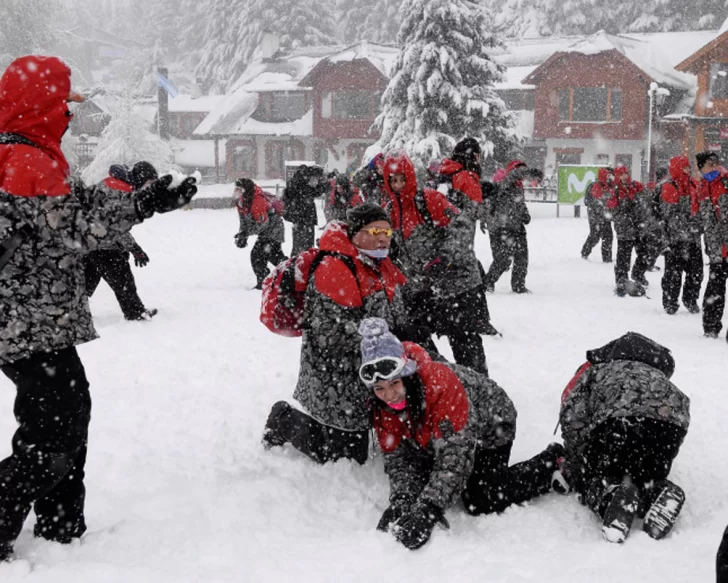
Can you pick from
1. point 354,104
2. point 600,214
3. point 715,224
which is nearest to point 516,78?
point 354,104

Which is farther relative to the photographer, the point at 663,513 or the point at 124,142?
the point at 124,142

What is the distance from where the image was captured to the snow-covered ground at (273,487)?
10.6 ft

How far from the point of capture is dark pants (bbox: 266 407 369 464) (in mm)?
4379

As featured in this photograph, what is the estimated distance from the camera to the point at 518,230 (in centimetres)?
999

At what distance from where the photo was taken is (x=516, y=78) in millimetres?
36094

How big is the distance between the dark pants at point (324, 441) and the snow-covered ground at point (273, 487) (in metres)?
0.07

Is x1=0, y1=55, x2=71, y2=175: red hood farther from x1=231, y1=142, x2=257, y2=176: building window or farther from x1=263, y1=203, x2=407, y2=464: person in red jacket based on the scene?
x1=231, y1=142, x2=257, y2=176: building window

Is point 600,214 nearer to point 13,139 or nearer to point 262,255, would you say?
point 262,255

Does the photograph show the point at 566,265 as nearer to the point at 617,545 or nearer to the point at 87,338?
the point at 617,545

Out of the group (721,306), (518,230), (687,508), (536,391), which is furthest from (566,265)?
(687,508)

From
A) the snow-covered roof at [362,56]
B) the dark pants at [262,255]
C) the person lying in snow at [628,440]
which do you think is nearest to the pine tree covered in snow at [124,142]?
the snow-covered roof at [362,56]

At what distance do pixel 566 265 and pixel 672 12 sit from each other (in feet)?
119

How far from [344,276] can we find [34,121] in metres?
1.66

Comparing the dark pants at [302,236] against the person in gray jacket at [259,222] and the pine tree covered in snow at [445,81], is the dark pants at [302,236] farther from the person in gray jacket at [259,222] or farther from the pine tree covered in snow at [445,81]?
the pine tree covered in snow at [445,81]
